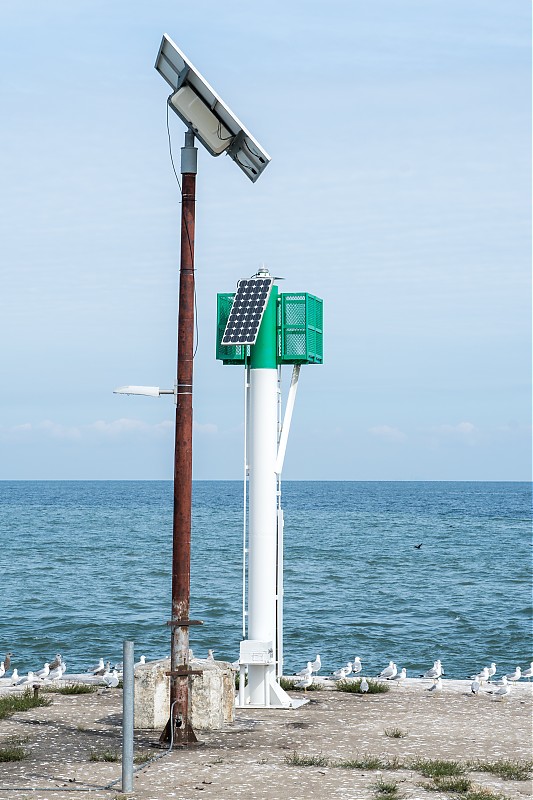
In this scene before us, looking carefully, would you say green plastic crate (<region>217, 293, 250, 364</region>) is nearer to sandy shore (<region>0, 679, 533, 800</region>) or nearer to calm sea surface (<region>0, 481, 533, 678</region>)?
sandy shore (<region>0, 679, 533, 800</region>)

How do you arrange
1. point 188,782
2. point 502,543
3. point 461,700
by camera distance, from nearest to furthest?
point 188,782 → point 461,700 → point 502,543

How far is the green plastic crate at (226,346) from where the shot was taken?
16906 millimetres

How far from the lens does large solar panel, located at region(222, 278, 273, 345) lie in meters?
16.5

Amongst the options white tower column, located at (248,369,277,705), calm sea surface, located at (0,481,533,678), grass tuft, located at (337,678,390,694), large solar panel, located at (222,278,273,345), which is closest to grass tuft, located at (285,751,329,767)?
white tower column, located at (248,369,277,705)

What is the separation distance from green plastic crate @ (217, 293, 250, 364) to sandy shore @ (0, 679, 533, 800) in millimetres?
4891

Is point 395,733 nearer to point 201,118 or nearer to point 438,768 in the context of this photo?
point 438,768

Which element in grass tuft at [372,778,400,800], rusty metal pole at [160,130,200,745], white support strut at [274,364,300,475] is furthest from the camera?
white support strut at [274,364,300,475]

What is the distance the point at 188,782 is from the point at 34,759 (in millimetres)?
2158

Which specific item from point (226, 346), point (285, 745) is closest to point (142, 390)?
point (226, 346)

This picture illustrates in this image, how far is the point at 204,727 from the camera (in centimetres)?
1498

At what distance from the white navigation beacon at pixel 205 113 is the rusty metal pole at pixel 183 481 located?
0.25 m

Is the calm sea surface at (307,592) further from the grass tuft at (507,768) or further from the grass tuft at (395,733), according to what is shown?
the grass tuft at (507,768)

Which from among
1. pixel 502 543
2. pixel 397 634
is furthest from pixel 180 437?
pixel 502 543

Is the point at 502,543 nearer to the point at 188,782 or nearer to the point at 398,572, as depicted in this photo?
the point at 398,572
